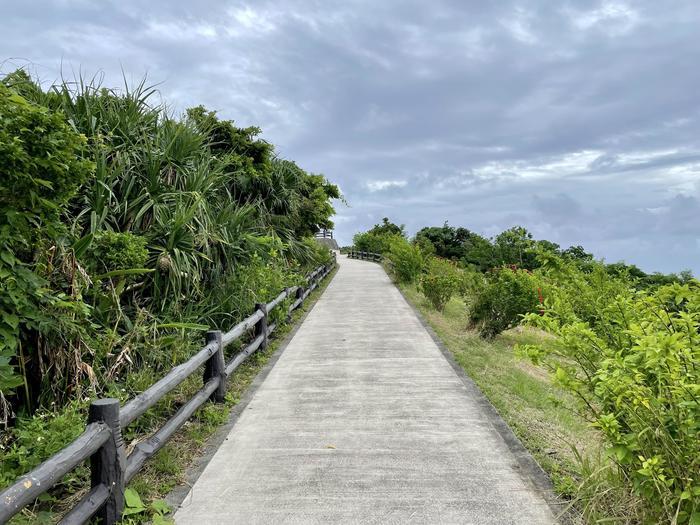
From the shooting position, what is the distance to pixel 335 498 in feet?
11.4

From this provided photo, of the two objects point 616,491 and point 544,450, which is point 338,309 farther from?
point 616,491

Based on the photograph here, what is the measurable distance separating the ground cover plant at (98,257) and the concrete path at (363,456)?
0.99 metres

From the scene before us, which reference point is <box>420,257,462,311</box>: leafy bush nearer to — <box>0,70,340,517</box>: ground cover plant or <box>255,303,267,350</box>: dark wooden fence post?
<box>0,70,340,517</box>: ground cover plant

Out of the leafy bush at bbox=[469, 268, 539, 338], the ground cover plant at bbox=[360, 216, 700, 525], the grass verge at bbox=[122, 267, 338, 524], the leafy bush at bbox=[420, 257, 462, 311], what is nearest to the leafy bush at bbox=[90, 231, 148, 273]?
the grass verge at bbox=[122, 267, 338, 524]

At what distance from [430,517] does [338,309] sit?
30.3 feet

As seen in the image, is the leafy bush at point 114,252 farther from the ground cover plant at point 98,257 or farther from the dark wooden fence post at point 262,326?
the dark wooden fence post at point 262,326

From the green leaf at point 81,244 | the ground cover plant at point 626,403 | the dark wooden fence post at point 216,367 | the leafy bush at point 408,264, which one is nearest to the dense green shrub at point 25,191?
the green leaf at point 81,244

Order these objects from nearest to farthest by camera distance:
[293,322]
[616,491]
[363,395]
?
[616,491]
[363,395]
[293,322]

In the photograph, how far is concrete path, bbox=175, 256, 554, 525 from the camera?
3334mm

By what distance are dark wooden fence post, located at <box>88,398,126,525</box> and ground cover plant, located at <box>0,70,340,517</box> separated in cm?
39

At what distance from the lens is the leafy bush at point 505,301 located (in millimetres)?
9359

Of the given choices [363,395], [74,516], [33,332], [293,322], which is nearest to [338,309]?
[293,322]

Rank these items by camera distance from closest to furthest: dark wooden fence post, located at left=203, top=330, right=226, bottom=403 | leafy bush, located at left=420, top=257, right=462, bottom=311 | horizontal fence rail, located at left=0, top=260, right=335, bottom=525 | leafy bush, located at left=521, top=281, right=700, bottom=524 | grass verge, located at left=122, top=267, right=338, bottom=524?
horizontal fence rail, located at left=0, top=260, right=335, bottom=525 < leafy bush, located at left=521, top=281, right=700, bottom=524 < grass verge, located at left=122, top=267, right=338, bottom=524 < dark wooden fence post, located at left=203, top=330, right=226, bottom=403 < leafy bush, located at left=420, top=257, right=462, bottom=311

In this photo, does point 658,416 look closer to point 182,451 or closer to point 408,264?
point 182,451
